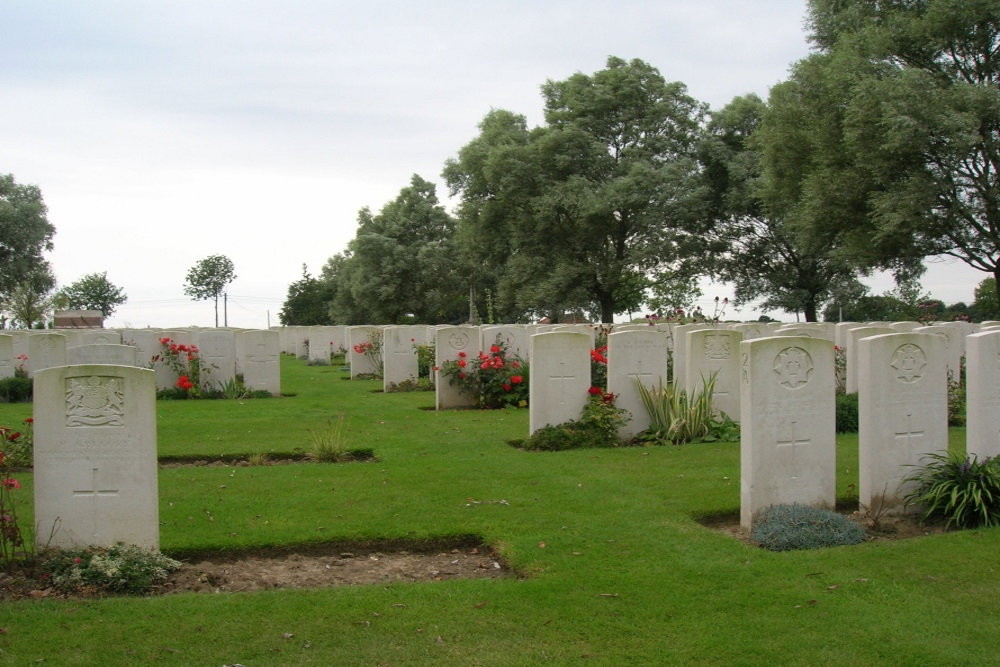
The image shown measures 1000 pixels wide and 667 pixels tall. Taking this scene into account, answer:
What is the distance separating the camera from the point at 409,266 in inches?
1941

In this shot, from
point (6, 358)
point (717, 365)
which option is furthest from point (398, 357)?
point (717, 365)

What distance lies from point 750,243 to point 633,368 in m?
27.9

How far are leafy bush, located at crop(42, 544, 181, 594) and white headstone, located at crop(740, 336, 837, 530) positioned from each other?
4.35m

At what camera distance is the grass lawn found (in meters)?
4.43

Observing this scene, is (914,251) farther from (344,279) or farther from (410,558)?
(344,279)

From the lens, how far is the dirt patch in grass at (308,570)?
545 centimetres

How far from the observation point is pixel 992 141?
21.5 metres

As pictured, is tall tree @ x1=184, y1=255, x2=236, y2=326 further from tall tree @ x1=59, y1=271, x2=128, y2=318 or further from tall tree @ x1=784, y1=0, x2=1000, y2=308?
tall tree @ x1=784, y1=0, x2=1000, y2=308

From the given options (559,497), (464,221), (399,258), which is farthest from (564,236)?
(559,497)

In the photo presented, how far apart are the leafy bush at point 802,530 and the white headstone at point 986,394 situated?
150 centimetres

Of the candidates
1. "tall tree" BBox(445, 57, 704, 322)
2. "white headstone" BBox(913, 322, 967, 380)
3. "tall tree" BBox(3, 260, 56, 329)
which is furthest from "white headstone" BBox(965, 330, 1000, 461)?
"tall tree" BBox(3, 260, 56, 329)

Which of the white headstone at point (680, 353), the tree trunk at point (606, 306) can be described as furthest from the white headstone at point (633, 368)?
the tree trunk at point (606, 306)

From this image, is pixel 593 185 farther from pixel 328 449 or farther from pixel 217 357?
pixel 328 449

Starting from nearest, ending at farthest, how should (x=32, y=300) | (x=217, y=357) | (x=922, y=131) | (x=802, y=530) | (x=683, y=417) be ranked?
(x=802, y=530) < (x=683, y=417) < (x=217, y=357) < (x=922, y=131) < (x=32, y=300)
